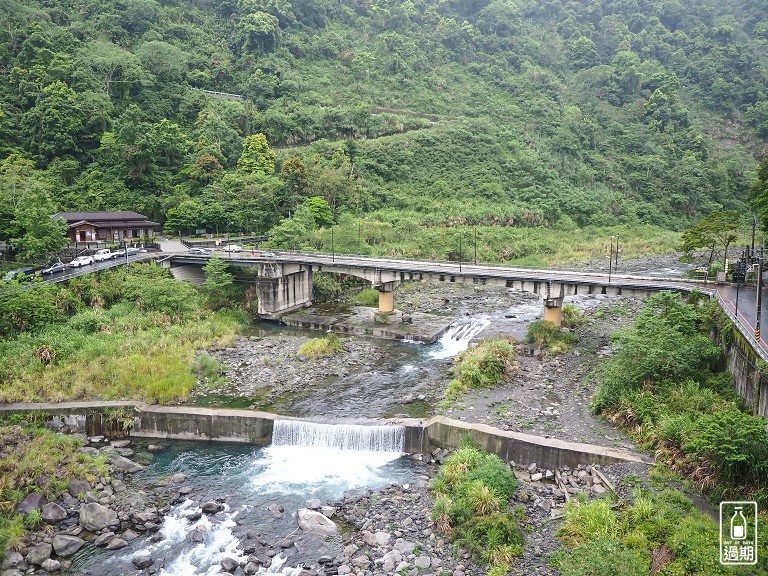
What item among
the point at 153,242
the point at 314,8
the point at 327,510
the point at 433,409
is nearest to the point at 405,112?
the point at 314,8

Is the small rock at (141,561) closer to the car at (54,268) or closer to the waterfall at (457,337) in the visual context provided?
the waterfall at (457,337)

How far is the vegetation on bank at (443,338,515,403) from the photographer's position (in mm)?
33219

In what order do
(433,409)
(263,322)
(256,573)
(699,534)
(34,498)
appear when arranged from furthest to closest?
(263,322)
(433,409)
(34,498)
(256,573)
(699,534)

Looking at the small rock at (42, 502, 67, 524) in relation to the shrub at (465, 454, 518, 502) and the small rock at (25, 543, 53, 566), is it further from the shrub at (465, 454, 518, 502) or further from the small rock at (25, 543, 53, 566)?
the shrub at (465, 454, 518, 502)

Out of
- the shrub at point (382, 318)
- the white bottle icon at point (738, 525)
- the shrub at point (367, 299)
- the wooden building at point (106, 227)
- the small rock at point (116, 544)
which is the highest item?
the wooden building at point (106, 227)


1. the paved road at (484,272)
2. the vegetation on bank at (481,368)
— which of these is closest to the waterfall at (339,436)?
the vegetation on bank at (481,368)

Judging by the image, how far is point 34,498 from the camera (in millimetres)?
22250

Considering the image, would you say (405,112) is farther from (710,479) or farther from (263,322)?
(710,479)

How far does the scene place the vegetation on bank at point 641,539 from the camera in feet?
52.6

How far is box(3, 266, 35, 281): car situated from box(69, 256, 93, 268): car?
310 centimetres

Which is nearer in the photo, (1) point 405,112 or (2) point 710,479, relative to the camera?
(2) point 710,479

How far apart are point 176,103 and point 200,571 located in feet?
280

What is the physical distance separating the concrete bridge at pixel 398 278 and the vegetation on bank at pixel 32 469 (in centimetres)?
2616

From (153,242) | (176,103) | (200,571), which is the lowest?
(200,571)
